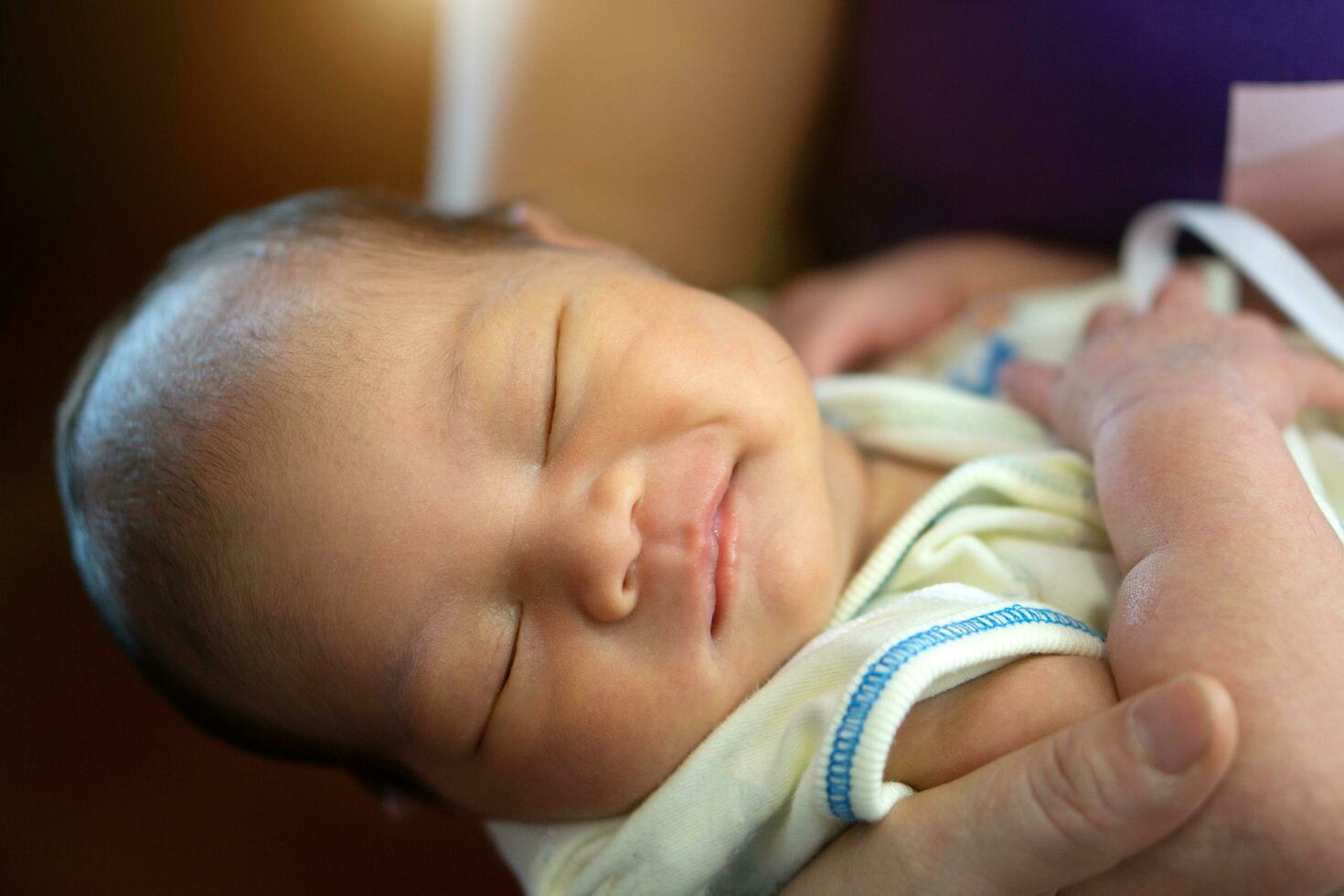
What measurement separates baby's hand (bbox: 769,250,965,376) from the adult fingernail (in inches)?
27.2

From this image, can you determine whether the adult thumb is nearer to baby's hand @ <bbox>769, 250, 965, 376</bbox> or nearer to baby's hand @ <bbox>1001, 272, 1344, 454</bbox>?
baby's hand @ <bbox>1001, 272, 1344, 454</bbox>

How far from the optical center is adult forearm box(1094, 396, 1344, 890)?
Result: 59 cm

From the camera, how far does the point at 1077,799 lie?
23.2 inches

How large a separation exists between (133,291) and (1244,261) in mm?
1568

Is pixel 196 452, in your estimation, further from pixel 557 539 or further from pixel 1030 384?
pixel 1030 384

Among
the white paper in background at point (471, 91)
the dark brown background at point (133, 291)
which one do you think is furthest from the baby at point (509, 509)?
the dark brown background at point (133, 291)

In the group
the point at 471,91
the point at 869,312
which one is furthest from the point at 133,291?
the point at 869,312

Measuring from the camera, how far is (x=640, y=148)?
1344 millimetres

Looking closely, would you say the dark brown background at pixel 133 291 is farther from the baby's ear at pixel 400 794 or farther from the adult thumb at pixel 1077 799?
the adult thumb at pixel 1077 799

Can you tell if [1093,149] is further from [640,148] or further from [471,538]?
[471,538]

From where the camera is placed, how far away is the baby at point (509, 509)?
778mm

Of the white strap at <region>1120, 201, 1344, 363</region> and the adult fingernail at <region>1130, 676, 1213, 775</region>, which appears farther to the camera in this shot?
the white strap at <region>1120, 201, 1344, 363</region>

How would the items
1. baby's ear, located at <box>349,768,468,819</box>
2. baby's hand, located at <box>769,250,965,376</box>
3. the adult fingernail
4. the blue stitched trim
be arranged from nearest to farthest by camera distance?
the adult fingernail, the blue stitched trim, baby's ear, located at <box>349,768,468,819</box>, baby's hand, located at <box>769,250,965,376</box>

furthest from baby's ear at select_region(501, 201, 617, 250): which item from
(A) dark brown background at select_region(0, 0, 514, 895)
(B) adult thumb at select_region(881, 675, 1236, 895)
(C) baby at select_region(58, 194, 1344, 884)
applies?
(A) dark brown background at select_region(0, 0, 514, 895)
